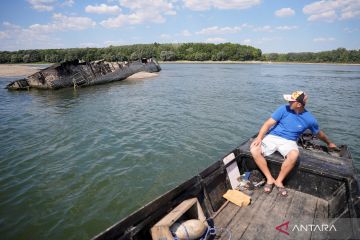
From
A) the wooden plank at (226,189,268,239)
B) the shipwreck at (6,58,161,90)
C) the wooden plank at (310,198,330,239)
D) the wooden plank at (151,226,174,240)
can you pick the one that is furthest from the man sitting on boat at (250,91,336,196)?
the shipwreck at (6,58,161,90)

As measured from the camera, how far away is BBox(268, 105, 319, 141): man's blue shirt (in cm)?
576

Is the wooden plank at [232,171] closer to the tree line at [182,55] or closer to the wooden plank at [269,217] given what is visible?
the wooden plank at [269,217]

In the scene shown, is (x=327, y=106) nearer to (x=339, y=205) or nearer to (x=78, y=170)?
(x=339, y=205)

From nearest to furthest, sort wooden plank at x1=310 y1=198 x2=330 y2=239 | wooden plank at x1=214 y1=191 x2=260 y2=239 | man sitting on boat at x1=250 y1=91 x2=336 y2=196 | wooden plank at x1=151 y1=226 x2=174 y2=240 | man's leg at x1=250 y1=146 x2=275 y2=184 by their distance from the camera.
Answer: wooden plank at x1=151 y1=226 x2=174 y2=240 → wooden plank at x1=310 y1=198 x2=330 y2=239 → wooden plank at x1=214 y1=191 x2=260 y2=239 → man sitting on boat at x1=250 y1=91 x2=336 y2=196 → man's leg at x1=250 y1=146 x2=275 y2=184

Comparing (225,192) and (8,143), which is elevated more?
(225,192)

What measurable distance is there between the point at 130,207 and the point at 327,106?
60.6 ft

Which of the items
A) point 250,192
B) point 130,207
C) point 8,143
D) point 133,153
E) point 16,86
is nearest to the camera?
point 250,192

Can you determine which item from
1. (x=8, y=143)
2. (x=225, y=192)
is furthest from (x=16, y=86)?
(x=225, y=192)

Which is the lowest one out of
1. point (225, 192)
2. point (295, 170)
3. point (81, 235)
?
point (81, 235)

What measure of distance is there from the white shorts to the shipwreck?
27.5 metres

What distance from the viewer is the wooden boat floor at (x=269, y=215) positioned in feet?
13.9

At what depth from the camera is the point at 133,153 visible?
1023 cm

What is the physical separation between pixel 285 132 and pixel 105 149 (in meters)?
7.69

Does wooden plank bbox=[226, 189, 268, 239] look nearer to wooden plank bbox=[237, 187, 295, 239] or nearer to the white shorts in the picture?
wooden plank bbox=[237, 187, 295, 239]
